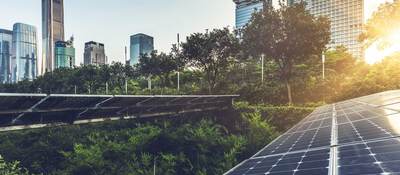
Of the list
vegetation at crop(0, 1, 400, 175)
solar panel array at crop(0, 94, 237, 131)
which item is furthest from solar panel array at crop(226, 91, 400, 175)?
solar panel array at crop(0, 94, 237, 131)

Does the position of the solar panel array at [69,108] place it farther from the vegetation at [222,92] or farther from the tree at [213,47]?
the tree at [213,47]

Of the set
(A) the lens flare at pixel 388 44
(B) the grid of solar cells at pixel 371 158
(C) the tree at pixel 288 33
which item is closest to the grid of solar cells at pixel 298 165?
(B) the grid of solar cells at pixel 371 158

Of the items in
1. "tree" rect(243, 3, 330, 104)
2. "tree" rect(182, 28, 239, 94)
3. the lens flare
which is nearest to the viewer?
"tree" rect(243, 3, 330, 104)

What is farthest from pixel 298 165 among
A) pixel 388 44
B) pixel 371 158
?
pixel 388 44

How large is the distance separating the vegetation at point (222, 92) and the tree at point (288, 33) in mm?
116

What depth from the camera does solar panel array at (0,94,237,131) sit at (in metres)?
14.4

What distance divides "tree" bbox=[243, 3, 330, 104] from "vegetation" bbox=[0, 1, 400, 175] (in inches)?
4.6

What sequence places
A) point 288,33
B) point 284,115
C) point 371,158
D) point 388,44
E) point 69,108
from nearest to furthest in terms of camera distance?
point 371,158 → point 69,108 → point 284,115 → point 288,33 → point 388,44

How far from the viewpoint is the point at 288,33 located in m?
37.6

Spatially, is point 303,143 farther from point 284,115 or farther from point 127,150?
point 284,115

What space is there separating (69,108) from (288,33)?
27.6 m

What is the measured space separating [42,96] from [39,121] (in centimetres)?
399

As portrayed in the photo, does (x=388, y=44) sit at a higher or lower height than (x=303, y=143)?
higher

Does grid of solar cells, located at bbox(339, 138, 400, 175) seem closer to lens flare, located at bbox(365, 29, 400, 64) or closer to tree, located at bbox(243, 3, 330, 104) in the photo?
tree, located at bbox(243, 3, 330, 104)
